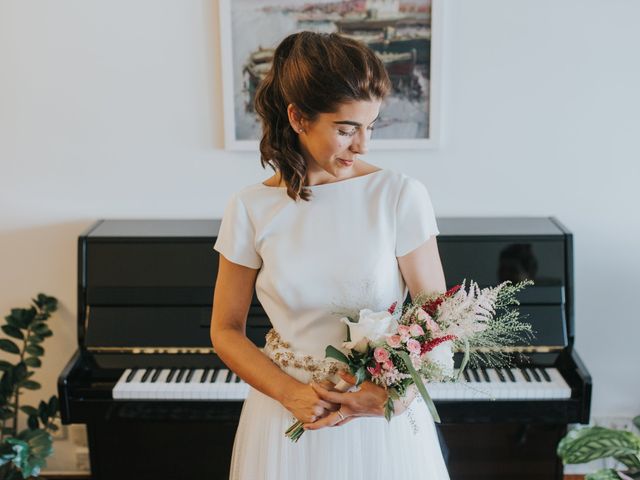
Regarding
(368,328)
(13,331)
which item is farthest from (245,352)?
(13,331)

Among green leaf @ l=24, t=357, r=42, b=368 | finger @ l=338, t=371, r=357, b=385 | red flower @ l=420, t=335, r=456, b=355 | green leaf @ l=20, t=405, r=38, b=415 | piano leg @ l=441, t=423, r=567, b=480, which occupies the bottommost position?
piano leg @ l=441, t=423, r=567, b=480

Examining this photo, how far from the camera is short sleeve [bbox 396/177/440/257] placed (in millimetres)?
1529

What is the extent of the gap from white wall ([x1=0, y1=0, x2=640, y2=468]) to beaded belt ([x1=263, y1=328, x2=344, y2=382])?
4.82 ft

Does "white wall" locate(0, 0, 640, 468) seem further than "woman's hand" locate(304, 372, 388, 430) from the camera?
Yes

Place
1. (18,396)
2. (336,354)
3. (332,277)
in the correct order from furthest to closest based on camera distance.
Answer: (18,396)
(332,277)
(336,354)

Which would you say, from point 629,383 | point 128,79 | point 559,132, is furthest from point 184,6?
point 629,383

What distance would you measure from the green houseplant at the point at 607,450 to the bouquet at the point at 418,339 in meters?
1.11

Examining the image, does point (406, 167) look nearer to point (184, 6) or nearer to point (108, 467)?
point (184, 6)

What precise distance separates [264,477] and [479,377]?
1203 mm

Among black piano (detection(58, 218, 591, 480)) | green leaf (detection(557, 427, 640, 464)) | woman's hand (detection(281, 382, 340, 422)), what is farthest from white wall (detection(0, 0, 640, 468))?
woman's hand (detection(281, 382, 340, 422))

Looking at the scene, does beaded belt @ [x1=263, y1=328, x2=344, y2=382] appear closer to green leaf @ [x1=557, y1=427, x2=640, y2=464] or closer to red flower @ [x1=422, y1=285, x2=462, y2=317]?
red flower @ [x1=422, y1=285, x2=462, y2=317]

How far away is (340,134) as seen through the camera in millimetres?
1444

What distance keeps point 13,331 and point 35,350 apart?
4.5 inches

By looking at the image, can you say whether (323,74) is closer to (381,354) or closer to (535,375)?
(381,354)
